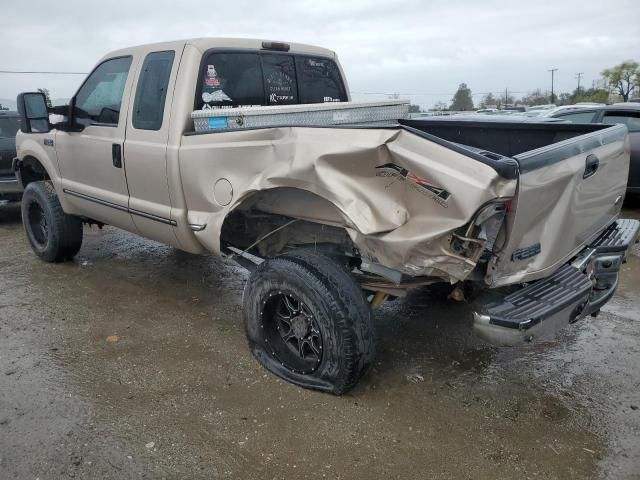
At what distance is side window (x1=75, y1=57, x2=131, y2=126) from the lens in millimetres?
4414

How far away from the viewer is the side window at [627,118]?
315 inches

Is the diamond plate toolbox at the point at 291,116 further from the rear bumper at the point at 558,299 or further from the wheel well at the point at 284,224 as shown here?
the rear bumper at the point at 558,299

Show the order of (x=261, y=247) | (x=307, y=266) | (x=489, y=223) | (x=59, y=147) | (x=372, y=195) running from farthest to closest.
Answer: (x=59, y=147), (x=261, y=247), (x=307, y=266), (x=372, y=195), (x=489, y=223)

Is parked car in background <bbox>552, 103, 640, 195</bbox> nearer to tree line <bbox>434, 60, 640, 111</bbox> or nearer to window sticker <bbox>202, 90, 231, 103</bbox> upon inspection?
window sticker <bbox>202, 90, 231, 103</bbox>

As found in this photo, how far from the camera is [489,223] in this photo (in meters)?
2.56

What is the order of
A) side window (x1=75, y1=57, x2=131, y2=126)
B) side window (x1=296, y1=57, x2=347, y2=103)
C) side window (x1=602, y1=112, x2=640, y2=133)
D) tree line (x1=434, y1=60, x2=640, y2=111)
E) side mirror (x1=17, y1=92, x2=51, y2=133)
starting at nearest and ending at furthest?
side window (x1=75, y1=57, x2=131, y2=126) < side window (x1=296, y1=57, x2=347, y2=103) < side mirror (x1=17, y1=92, x2=51, y2=133) < side window (x1=602, y1=112, x2=640, y2=133) < tree line (x1=434, y1=60, x2=640, y2=111)

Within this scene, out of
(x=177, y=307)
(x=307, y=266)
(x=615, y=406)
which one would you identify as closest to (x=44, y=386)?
(x=177, y=307)

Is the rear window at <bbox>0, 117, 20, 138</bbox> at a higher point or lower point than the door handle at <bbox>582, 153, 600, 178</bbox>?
higher

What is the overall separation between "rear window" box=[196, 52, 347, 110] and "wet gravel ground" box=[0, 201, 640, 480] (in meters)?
1.78

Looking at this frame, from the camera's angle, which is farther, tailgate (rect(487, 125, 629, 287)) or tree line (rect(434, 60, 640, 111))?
tree line (rect(434, 60, 640, 111))

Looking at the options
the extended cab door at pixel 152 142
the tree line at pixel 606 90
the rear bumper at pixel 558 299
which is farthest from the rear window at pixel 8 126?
the tree line at pixel 606 90

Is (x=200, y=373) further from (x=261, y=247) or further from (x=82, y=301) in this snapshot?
(x=82, y=301)

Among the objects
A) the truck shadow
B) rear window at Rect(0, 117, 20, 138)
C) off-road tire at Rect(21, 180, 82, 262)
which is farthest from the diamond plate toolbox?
rear window at Rect(0, 117, 20, 138)

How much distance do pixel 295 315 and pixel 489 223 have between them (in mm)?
1320
